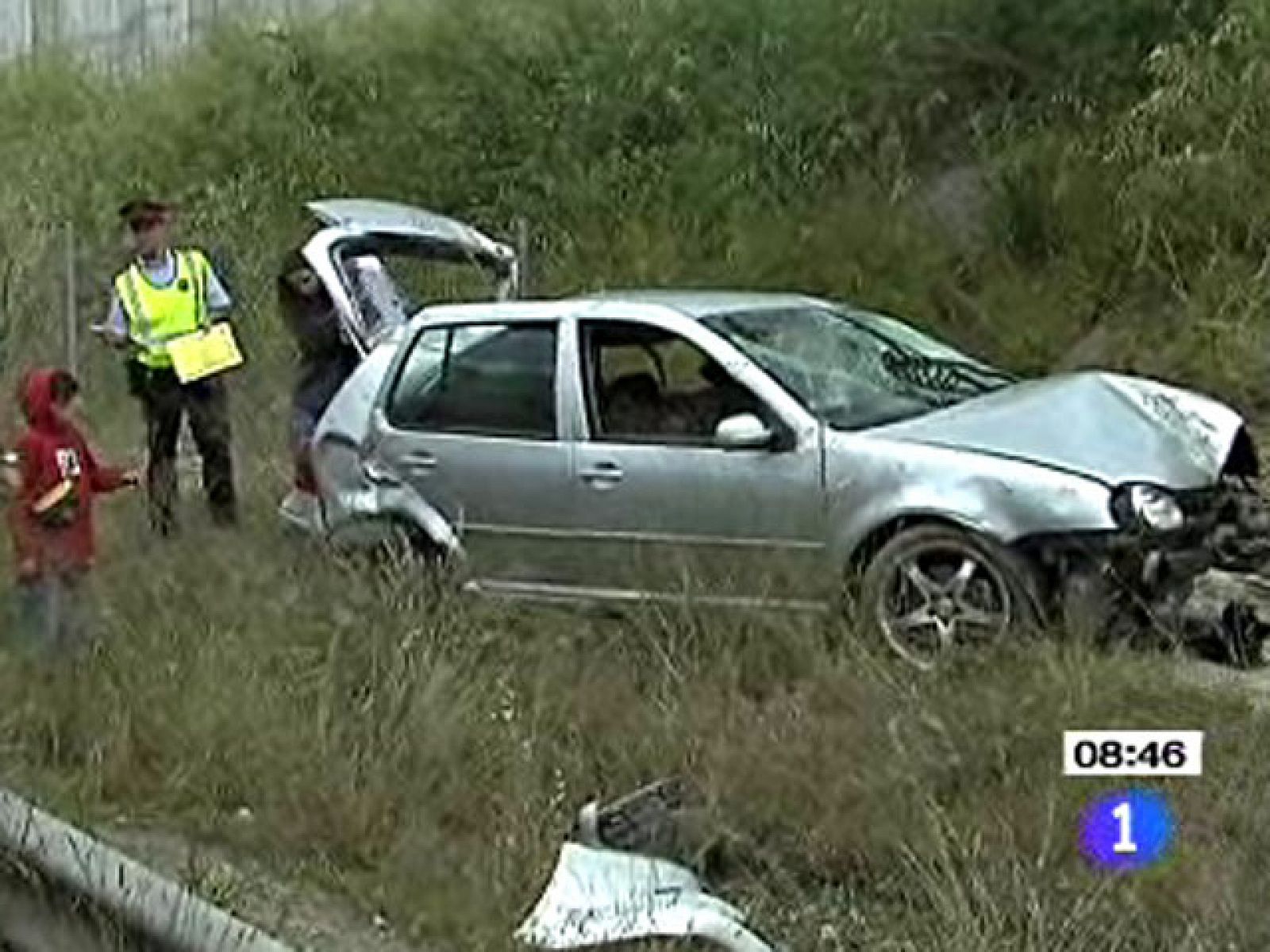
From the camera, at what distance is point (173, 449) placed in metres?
11.4

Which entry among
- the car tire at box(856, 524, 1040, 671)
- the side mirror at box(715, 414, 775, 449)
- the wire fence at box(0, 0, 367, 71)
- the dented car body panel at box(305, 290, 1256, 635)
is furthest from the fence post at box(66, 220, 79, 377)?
the car tire at box(856, 524, 1040, 671)

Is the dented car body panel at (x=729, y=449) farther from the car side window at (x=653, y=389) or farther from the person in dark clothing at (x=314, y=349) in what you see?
the person in dark clothing at (x=314, y=349)

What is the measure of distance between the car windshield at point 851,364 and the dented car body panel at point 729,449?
0.04ft

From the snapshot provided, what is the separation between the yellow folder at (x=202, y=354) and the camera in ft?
36.8

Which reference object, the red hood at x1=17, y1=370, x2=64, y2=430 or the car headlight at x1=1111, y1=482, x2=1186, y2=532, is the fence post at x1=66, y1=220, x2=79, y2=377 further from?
the car headlight at x1=1111, y1=482, x2=1186, y2=532

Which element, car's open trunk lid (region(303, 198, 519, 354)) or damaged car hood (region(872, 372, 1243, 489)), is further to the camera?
car's open trunk lid (region(303, 198, 519, 354))

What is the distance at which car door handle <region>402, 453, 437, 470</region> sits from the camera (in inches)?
382

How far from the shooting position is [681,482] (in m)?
8.97

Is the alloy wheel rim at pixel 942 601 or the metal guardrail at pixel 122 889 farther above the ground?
the metal guardrail at pixel 122 889

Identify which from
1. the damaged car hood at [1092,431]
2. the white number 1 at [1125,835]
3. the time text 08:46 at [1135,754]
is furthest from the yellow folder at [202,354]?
the white number 1 at [1125,835]

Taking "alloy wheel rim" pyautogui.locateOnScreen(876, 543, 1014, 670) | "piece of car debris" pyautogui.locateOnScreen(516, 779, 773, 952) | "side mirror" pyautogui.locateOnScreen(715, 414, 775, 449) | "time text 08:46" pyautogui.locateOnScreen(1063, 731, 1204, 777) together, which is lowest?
"alloy wheel rim" pyautogui.locateOnScreen(876, 543, 1014, 670)

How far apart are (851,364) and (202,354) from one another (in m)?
3.40

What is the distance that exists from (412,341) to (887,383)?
2.04 metres

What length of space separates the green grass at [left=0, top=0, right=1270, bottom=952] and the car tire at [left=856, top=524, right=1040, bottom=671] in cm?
42
